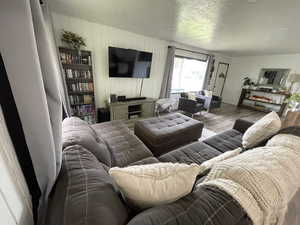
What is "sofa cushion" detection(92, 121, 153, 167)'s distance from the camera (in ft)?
4.23

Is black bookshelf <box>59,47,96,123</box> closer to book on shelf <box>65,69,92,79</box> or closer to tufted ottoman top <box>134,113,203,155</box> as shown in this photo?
book on shelf <box>65,69,92,79</box>

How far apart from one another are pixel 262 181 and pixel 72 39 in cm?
317

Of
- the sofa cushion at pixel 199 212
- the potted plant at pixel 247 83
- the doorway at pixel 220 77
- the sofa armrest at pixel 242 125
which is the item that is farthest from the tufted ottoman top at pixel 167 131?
the potted plant at pixel 247 83

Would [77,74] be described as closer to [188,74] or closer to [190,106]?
[190,106]

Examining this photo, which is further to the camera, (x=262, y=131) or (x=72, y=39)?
(x=72, y=39)

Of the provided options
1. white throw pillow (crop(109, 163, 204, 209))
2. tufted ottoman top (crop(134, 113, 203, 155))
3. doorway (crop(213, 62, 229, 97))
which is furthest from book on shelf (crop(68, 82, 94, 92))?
doorway (crop(213, 62, 229, 97))

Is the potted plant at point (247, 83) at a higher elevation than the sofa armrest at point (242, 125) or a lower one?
higher

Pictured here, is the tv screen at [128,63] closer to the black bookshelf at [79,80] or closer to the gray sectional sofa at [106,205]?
the black bookshelf at [79,80]

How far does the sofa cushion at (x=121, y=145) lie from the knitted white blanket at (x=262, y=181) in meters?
0.77

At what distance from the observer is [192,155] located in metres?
1.41

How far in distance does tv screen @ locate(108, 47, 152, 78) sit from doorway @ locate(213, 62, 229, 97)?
3895 millimetres

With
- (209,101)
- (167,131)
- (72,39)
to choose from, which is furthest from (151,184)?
(209,101)

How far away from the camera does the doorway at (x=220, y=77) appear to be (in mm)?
5595

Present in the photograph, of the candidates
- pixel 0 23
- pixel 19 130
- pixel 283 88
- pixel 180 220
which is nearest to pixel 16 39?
pixel 0 23
